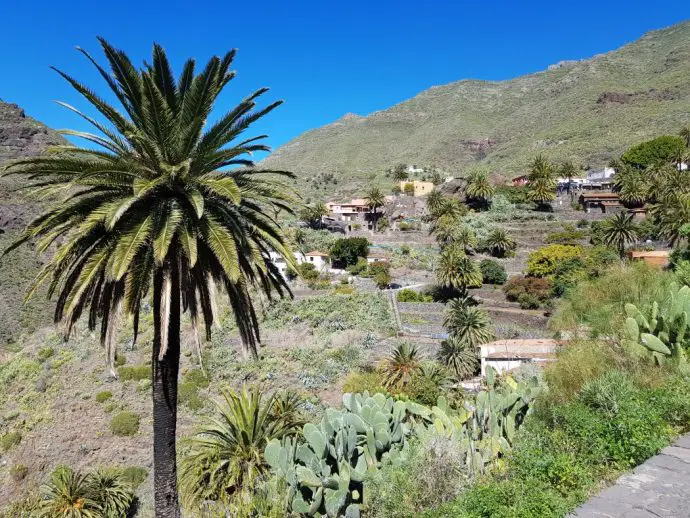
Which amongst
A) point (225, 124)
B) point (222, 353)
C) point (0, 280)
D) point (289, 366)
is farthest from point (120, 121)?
point (0, 280)

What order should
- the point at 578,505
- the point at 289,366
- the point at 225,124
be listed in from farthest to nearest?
the point at 289,366 → the point at 225,124 → the point at 578,505

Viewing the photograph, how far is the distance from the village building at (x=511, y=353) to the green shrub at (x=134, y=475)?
1885cm

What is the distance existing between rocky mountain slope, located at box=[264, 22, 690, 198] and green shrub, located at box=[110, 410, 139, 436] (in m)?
76.8

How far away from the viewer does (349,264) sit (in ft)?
185

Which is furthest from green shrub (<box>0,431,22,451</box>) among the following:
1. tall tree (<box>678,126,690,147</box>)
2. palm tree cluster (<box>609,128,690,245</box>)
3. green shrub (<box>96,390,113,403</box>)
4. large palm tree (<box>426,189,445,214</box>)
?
tall tree (<box>678,126,690,147</box>)

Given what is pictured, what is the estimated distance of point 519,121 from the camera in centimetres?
13075

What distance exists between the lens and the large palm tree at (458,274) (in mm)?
44125

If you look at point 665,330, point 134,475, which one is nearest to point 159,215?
point 665,330

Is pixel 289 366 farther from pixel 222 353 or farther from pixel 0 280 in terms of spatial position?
pixel 0 280

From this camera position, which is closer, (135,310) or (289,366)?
(135,310)

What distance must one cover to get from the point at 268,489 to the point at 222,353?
3023cm

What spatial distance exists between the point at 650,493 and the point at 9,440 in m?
33.1

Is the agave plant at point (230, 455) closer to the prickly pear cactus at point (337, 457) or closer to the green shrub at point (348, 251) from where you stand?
the prickly pear cactus at point (337, 457)

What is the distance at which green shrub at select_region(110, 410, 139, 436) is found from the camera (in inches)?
1060
